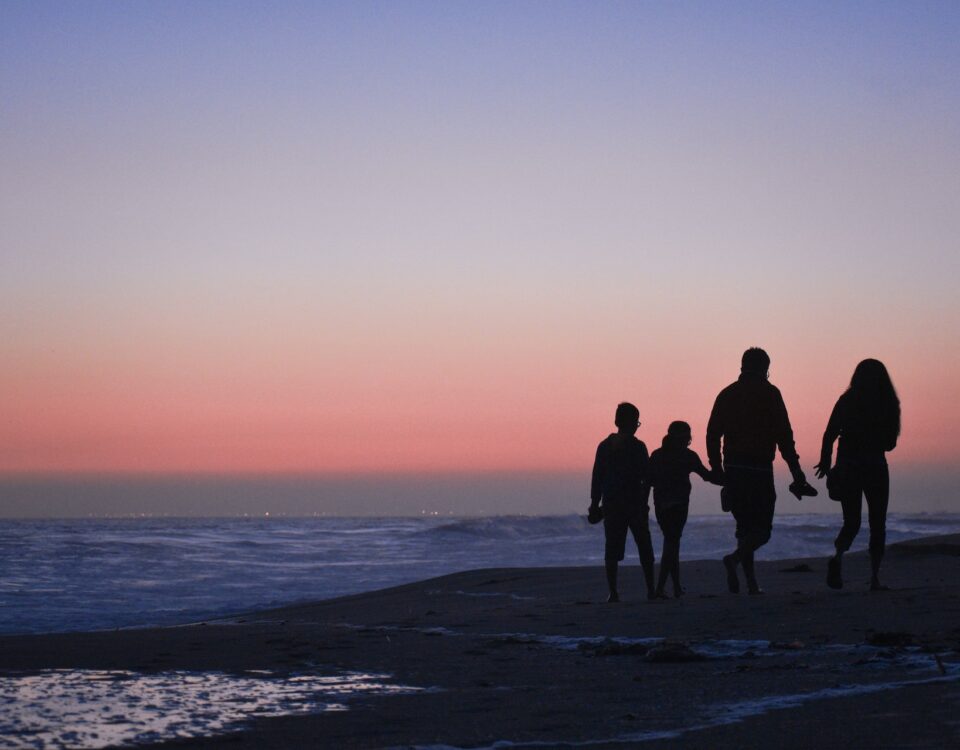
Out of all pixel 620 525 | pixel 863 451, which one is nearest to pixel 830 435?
pixel 863 451

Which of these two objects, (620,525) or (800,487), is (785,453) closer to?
(800,487)

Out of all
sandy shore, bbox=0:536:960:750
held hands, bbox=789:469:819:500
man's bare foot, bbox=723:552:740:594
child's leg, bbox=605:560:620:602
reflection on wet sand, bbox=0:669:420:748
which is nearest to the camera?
sandy shore, bbox=0:536:960:750

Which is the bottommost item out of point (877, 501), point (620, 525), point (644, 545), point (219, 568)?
point (219, 568)

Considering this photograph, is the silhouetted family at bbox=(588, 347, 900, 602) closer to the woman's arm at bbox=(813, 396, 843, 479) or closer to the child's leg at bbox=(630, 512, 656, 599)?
the woman's arm at bbox=(813, 396, 843, 479)

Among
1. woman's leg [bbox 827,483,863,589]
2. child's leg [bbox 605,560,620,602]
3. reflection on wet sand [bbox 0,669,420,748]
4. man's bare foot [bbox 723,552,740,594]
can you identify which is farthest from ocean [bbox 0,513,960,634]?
reflection on wet sand [bbox 0,669,420,748]

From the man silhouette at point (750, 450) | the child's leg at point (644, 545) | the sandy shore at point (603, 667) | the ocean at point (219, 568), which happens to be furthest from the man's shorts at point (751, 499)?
the ocean at point (219, 568)

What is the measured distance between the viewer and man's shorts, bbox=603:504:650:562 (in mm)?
9812

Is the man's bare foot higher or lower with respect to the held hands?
lower

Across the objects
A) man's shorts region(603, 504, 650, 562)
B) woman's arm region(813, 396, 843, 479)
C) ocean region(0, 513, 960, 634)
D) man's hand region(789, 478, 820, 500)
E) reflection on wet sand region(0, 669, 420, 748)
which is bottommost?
ocean region(0, 513, 960, 634)

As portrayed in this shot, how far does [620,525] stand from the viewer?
9859mm

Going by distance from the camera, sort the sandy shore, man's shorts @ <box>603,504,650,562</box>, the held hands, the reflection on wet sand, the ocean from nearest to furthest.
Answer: the sandy shore
the reflection on wet sand
the held hands
man's shorts @ <box>603,504,650,562</box>
the ocean

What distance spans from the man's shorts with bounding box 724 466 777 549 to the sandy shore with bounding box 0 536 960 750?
598 millimetres

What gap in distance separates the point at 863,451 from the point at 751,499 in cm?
88

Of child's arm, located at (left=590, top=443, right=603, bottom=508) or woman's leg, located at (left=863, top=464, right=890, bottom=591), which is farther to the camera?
child's arm, located at (left=590, top=443, right=603, bottom=508)
